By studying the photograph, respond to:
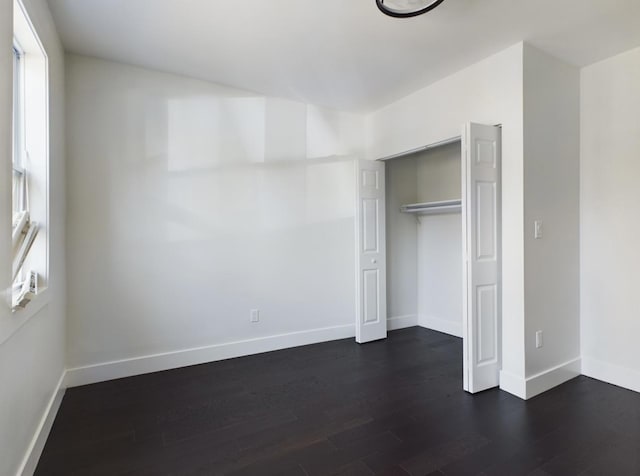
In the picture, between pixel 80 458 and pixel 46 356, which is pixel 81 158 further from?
pixel 80 458

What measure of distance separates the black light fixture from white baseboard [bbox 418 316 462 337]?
3.22 m

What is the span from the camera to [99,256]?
279 cm

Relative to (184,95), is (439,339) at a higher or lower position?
lower

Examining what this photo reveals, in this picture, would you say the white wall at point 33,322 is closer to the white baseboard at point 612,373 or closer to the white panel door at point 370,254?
the white panel door at point 370,254

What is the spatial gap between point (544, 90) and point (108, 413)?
4.00 metres

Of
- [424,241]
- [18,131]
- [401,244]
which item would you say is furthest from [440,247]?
[18,131]

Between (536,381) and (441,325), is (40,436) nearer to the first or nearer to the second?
(536,381)

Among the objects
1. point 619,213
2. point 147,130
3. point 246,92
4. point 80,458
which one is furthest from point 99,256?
point 619,213

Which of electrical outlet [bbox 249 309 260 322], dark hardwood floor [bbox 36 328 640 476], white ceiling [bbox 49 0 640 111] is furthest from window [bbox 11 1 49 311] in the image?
electrical outlet [bbox 249 309 260 322]

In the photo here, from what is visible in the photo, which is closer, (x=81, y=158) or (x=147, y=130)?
(x=81, y=158)

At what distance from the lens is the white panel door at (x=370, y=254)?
Result: 378 centimetres

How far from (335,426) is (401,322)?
2.38 metres

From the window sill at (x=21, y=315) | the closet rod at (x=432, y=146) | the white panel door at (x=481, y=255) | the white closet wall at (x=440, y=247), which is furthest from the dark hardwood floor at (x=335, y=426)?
the closet rod at (x=432, y=146)

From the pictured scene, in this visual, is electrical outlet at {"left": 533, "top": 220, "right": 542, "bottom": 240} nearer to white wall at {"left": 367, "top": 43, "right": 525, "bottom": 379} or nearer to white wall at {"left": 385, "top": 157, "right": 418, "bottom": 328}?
white wall at {"left": 367, "top": 43, "right": 525, "bottom": 379}
